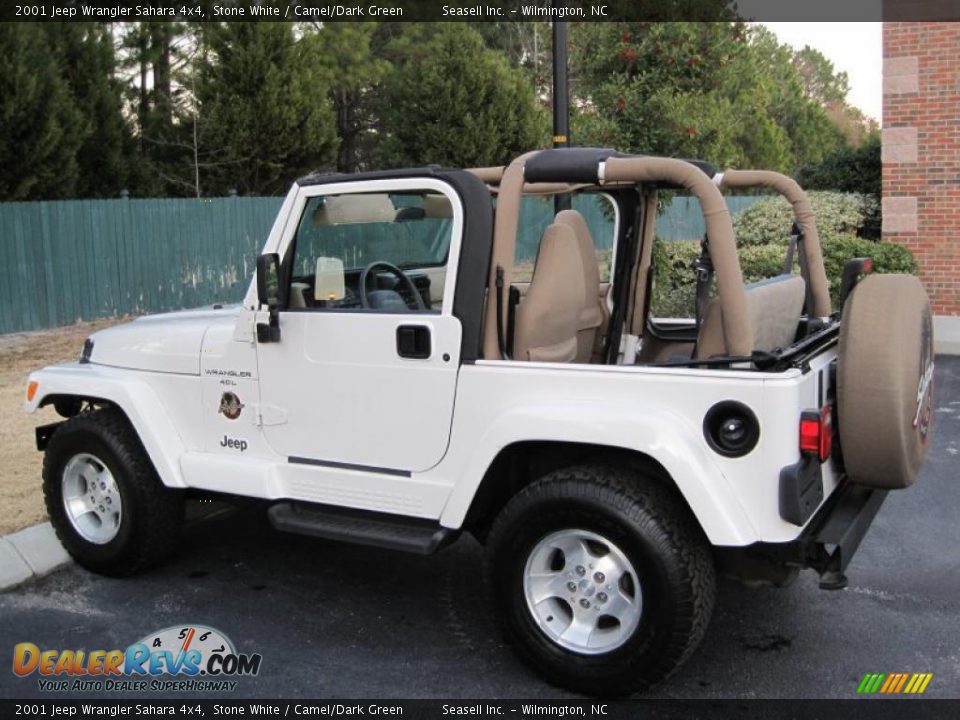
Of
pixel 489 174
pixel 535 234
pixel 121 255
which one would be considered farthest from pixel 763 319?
pixel 121 255

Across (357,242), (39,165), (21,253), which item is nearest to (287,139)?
(39,165)

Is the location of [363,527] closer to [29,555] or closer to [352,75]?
[29,555]

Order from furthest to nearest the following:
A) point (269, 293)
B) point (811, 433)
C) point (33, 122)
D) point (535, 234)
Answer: point (33, 122) → point (535, 234) → point (269, 293) → point (811, 433)

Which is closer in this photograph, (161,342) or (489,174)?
(489,174)

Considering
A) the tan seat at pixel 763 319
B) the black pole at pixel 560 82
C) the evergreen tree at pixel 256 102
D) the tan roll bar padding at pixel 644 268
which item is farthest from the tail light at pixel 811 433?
the evergreen tree at pixel 256 102

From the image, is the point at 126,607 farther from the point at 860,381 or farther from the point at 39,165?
the point at 39,165

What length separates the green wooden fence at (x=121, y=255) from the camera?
13820mm

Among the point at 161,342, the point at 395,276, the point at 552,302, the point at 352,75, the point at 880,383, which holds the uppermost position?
the point at 352,75

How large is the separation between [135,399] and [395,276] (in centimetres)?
139

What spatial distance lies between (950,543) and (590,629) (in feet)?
8.95

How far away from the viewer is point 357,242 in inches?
194

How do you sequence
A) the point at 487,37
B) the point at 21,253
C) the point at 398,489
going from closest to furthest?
the point at 398,489, the point at 21,253, the point at 487,37

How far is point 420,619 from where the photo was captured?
4.70 metres

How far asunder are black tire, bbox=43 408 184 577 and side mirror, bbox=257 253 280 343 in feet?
3.30
